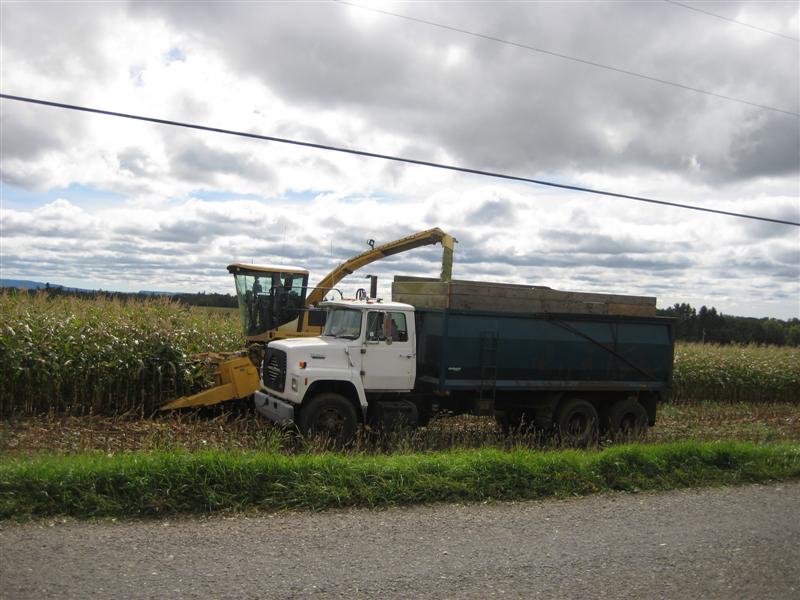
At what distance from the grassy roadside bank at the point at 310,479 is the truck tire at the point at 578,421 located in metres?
3.46

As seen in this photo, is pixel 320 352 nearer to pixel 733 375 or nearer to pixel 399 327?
pixel 399 327

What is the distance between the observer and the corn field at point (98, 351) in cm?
1364

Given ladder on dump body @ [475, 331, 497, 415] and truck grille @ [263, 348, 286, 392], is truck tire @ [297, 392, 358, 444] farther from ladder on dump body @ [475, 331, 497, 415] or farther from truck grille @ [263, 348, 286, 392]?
ladder on dump body @ [475, 331, 497, 415]

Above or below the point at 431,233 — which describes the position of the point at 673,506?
below

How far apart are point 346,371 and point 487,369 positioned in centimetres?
249

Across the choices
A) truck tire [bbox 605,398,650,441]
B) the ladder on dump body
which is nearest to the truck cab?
the ladder on dump body

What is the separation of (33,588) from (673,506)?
6491mm

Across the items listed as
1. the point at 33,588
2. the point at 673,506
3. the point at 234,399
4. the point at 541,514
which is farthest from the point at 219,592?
the point at 234,399

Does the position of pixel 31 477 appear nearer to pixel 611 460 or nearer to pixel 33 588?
pixel 33 588

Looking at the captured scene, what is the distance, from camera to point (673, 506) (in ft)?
27.0

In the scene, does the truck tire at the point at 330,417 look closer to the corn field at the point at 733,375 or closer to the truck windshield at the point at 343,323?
the truck windshield at the point at 343,323

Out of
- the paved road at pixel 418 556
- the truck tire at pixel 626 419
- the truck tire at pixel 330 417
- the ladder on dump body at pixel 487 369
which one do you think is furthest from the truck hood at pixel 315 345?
the truck tire at pixel 626 419

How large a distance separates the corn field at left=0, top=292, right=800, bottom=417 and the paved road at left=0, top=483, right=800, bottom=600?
25.9 feet

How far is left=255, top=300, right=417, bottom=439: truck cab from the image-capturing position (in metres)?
11.5
